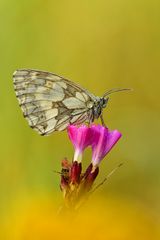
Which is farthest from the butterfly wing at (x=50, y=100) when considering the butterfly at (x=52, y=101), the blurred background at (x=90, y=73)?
the blurred background at (x=90, y=73)

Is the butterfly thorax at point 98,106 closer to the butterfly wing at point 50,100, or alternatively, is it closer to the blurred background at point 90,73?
the butterfly wing at point 50,100

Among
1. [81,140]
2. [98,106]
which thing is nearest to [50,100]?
[98,106]

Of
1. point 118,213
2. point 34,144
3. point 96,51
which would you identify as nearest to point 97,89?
point 96,51

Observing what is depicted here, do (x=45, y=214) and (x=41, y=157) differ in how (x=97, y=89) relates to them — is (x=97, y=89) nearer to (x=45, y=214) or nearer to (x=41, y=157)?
(x=41, y=157)

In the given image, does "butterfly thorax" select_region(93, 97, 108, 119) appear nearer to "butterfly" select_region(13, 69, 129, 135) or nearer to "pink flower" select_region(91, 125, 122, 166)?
"butterfly" select_region(13, 69, 129, 135)

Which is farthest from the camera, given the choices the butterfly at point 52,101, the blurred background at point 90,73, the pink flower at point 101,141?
the blurred background at point 90,73

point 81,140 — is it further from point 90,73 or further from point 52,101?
point 90,73

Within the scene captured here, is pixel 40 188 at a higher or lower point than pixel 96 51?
lower
